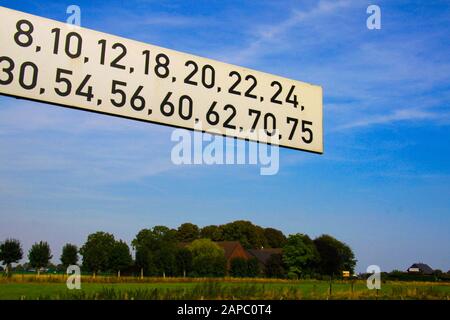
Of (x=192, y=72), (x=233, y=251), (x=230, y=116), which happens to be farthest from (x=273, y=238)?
(x=192, y=72)

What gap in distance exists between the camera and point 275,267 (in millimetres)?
93188

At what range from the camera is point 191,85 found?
3.67 metres

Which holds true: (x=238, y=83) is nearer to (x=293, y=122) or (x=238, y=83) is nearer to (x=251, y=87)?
(x=251, y=87)

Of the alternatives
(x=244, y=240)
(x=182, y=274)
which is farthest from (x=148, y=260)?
(x=244, y=240)

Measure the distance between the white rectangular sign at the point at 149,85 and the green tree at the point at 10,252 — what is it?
94.1m

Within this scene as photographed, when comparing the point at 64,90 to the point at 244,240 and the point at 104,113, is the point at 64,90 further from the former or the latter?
the point at 244,240

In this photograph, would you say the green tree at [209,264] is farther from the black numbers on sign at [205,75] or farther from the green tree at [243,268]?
the black numbers on sign at [205,75]

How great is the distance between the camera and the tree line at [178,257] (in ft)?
258

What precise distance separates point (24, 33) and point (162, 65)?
1086 millimetres

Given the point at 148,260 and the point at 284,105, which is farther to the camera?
the point at 148,260

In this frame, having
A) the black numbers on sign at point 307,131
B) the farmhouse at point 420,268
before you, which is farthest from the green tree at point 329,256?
the black numbers on sign at point 307,131

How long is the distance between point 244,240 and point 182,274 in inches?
1446

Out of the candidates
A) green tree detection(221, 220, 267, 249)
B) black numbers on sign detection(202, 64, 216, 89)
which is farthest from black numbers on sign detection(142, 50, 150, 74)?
green tree detection(221, 220, 267, 249)
